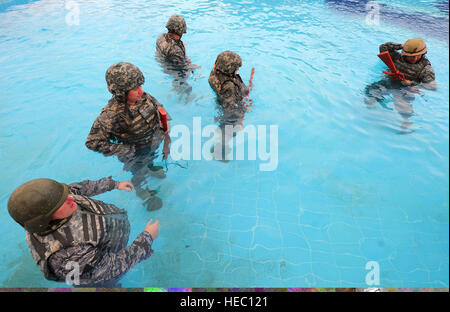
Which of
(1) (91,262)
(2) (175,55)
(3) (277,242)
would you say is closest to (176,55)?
(2) (175,55)

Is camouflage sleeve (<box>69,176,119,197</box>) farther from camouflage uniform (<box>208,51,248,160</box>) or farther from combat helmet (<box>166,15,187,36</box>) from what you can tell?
combat helmet (<box>166,15,187,36</box>)

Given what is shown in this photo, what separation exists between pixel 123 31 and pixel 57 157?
6.88 meters

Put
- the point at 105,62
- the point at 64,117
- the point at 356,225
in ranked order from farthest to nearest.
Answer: the point at 105,62, the point at 64,117, the point at 356,225

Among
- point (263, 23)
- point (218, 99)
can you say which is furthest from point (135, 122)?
point (263, 23)

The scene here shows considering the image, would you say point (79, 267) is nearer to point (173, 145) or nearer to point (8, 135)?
point (173, 145)

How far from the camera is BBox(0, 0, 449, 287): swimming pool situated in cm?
307

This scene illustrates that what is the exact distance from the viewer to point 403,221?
3459 mm

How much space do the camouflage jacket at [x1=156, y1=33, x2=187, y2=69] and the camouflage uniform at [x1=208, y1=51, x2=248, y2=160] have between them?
5.93 feet

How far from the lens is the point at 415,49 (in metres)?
5.03

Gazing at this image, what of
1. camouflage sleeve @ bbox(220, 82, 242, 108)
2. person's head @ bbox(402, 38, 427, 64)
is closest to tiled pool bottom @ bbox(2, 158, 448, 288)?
camouflage sleeve @ bbox(220, 82, 242, 108)

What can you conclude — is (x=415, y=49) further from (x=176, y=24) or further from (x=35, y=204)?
(x=35, y=204)

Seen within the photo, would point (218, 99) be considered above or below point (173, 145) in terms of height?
above

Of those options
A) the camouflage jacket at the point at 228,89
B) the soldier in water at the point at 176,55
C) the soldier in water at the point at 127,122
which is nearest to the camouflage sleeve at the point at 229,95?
the camouflage jacket at the point at 228,89

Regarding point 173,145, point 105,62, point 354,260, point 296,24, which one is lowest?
point 354,260
